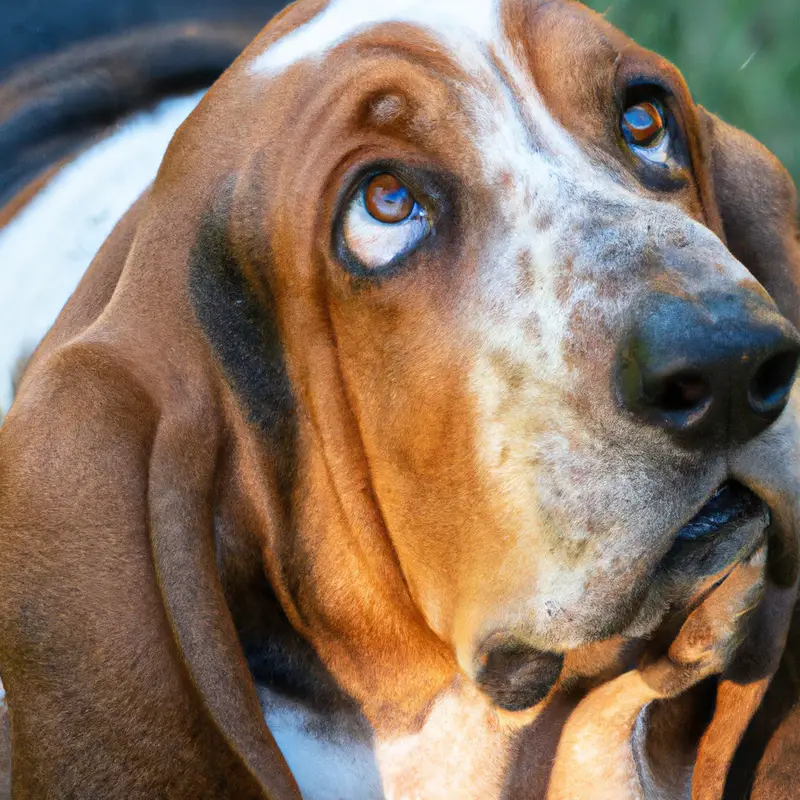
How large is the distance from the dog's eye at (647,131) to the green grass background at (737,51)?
1.53 meters

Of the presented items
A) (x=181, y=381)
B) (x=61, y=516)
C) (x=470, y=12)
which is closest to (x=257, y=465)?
(x=181, y=381)

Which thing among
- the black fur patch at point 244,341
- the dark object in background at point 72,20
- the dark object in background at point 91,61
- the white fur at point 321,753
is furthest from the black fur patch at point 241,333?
the dark object in background at point 72,20

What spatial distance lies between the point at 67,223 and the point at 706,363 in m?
1.87

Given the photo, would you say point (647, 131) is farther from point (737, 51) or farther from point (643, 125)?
point (737, 51)

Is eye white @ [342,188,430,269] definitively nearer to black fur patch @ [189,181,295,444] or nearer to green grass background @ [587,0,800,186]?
black fur patch @ [189,181,295,444]

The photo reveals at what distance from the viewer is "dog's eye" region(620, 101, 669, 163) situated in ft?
6.28

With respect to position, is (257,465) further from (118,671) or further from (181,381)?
(118,671)

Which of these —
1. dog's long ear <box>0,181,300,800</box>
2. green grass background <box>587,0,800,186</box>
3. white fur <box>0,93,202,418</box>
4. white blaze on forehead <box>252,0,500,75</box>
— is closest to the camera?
dog's long ear <box>0,181,300,800</box>

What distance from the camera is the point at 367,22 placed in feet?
6.19

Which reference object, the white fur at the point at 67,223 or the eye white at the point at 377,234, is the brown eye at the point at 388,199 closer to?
the eye white at the point at 377,234

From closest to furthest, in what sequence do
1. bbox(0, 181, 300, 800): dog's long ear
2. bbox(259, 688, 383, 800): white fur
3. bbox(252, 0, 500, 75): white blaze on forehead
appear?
bbox(0, 181, 300, 800): dog's long ear, bbox(252, 0, 500, 75): white blaze on forehead, bbox(259, 688, 383, 800): white fur

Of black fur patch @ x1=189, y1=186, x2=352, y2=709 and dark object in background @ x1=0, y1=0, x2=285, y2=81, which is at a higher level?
dark object in background @ x1=0, y1=0, x2=285, y2=81

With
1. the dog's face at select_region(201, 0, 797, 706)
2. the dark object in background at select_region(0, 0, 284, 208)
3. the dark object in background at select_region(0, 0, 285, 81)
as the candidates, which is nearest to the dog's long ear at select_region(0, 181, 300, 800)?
the dog's face at select_region(201, 0, 797, 706)

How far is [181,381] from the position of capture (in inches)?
75.0
